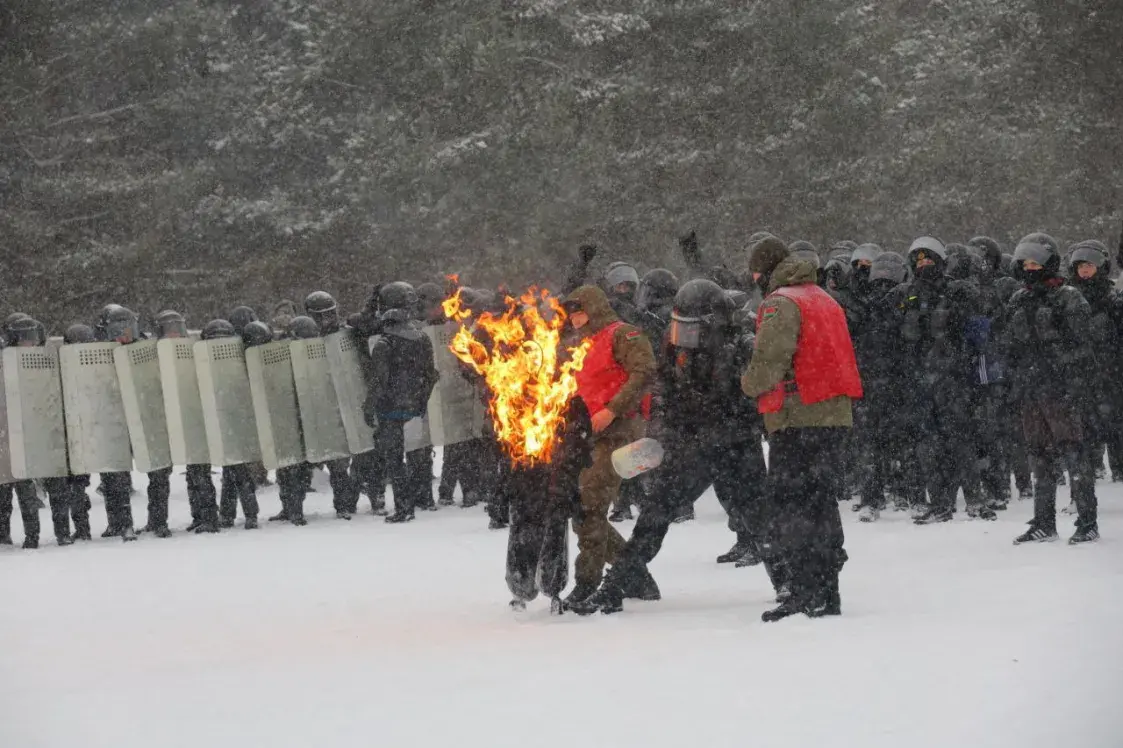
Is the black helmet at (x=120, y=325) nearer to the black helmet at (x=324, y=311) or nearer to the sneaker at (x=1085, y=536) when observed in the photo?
the black helmet at (x=324, y=311)

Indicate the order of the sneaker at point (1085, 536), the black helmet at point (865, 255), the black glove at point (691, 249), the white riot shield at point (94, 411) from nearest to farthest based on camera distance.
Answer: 1. the sneaker at point (1085, 536)
2. the black glove at point (691, 249)
3. the black helmet at point (865, 255)
4. the white riot shield at point (94, 411)

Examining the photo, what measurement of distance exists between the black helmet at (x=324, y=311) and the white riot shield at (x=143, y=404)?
1664mm

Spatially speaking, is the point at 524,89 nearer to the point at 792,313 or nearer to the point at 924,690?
the point at 792,313

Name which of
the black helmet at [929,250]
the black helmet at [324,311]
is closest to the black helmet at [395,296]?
the black helmet at [324,311]

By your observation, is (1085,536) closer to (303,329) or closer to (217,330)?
(303,329)

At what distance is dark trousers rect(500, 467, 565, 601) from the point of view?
9789 millimetres

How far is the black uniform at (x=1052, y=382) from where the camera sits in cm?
1157

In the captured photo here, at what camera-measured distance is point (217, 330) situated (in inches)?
655

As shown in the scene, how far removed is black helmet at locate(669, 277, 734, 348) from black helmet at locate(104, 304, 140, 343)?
25.9 feet

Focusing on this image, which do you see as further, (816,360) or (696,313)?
(696,313)

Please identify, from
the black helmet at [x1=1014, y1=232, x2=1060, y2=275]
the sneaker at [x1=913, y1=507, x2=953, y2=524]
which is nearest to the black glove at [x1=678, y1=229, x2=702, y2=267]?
the sneaker at [x1=913, y1=507, x2=953, y2=524]

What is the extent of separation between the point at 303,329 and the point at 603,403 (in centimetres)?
699

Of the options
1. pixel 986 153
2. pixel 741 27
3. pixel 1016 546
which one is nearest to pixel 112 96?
pixel 741 27

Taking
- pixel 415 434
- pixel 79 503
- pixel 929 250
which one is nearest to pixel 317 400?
pixel 415 434
